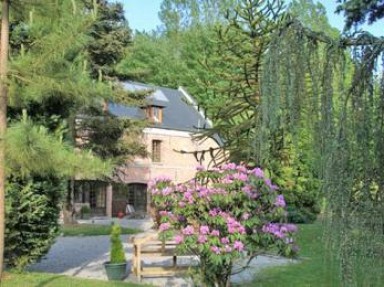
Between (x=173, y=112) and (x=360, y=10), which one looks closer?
(x=360, y=10)

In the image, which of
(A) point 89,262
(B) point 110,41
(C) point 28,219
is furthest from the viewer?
(B) point 110,41

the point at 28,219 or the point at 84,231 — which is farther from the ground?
the point at 28,219

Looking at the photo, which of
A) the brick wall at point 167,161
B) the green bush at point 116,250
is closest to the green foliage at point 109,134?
the brick wall at point 167,161

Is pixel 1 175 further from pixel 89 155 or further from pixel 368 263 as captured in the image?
pixel 368 263

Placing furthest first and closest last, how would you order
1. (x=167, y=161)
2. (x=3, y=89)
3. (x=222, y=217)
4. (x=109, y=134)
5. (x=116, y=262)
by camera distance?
(x=167, y=161)
(x=109, y=134)
(x=116, y=262)
(x=3, y=89)
(x=222, y=217)

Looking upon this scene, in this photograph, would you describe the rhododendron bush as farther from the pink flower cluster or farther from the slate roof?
the slate roof

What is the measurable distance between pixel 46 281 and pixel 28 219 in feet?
4.17

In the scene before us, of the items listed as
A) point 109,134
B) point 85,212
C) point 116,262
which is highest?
point 109,134

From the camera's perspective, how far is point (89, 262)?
43.5 feet

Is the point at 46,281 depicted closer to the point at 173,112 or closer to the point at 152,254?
the point at 152,254

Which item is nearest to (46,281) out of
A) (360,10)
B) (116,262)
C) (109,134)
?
(116,262)

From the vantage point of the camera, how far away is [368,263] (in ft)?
11.4

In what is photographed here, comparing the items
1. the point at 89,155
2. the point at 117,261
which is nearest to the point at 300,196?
the point at 117,261

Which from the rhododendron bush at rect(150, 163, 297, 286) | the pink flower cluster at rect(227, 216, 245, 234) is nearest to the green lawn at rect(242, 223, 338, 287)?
the rhododendron bush at rect(150, 163, 297, 286)
